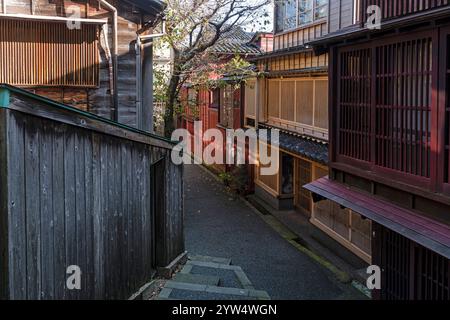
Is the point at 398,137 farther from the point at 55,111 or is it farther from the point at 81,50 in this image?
the point at 81,50

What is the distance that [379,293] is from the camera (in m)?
11.0

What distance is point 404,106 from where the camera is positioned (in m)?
9.10

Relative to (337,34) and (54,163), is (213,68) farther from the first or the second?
(54,163)

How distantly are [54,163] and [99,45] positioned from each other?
6.31 meters

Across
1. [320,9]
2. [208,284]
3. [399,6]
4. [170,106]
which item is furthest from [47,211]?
[170,106]

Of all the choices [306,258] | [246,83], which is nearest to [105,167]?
[306,258]

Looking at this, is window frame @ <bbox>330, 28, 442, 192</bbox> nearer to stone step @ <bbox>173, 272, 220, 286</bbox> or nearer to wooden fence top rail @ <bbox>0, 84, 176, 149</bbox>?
stone step @ <bbox>173, 272, 220, 286</bbox>

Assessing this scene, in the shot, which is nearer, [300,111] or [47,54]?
[47,54]

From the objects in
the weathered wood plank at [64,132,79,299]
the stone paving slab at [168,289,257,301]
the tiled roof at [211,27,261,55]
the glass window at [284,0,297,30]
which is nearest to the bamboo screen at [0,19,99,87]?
the stone paving slab at [168,289,257,301]

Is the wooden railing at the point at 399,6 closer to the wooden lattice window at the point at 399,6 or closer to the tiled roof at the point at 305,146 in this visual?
the wooden lattice window at the point at 399,6

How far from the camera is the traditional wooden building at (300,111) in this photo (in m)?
16.3

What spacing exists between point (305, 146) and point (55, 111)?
13.3 m

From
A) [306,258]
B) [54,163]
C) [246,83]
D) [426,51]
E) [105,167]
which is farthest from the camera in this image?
[246,83]
